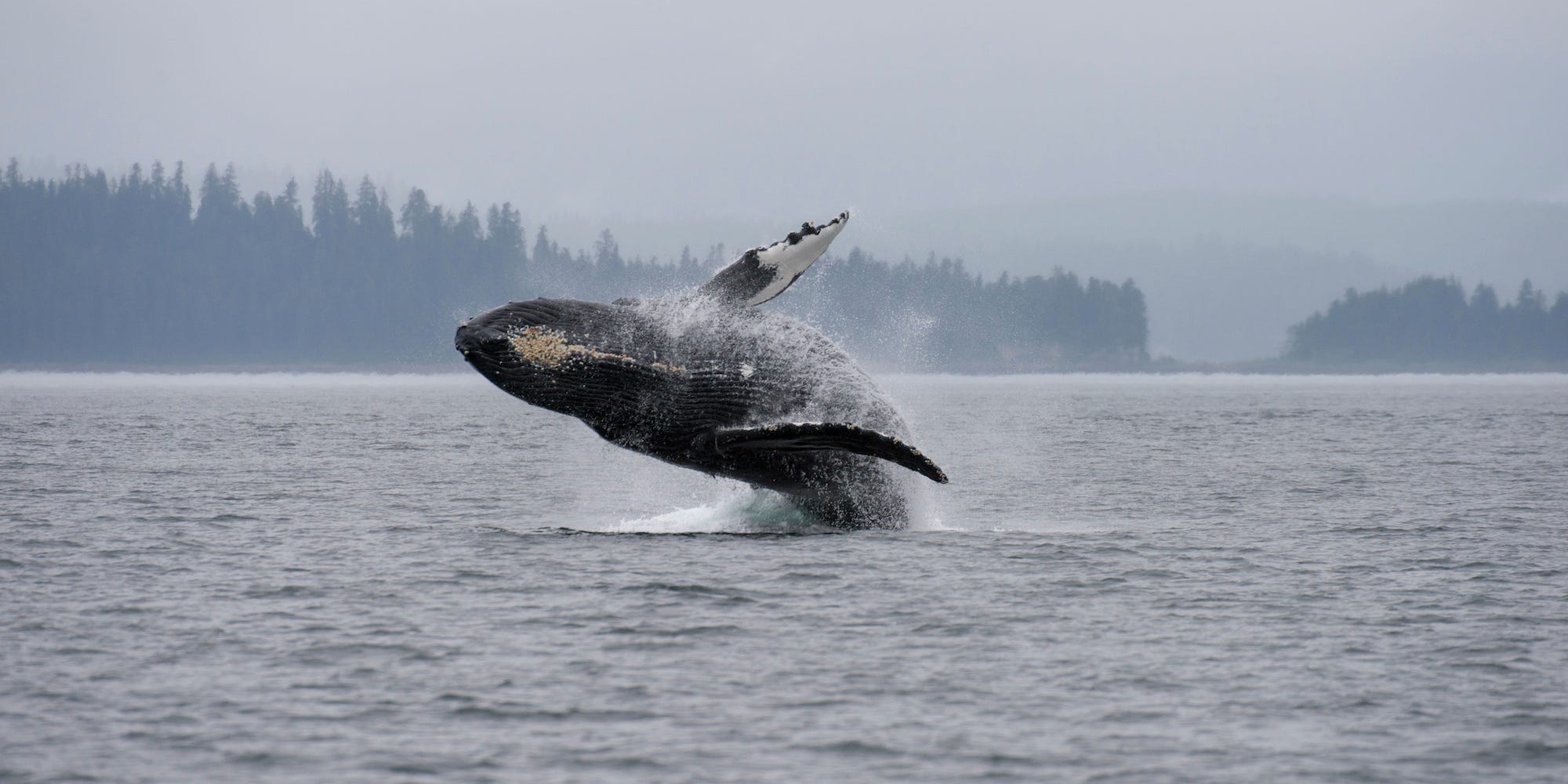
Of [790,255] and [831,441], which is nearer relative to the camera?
[831,441]

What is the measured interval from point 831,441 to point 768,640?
212 cm

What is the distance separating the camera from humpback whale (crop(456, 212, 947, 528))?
13852 mm

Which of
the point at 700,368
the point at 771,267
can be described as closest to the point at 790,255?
the point at 771,267

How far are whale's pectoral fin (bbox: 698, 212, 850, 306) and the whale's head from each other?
2.76 ft

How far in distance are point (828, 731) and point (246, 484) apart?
2071 centimetres

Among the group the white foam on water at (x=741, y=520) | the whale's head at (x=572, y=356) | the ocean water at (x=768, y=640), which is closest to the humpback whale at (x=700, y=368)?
the whale's head at (x=572, y=356)

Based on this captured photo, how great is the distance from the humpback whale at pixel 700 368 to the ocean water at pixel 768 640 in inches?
52.0

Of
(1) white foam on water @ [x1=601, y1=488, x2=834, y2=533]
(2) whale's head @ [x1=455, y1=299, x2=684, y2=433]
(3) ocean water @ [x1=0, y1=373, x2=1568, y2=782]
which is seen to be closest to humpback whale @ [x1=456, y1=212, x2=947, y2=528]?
(2) whale's head @ [x1=455, y1=299, x2=684, y2=433]

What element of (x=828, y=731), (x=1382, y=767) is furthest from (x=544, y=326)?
(x=1382, y=767)

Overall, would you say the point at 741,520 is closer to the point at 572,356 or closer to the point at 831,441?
the point at 572,356

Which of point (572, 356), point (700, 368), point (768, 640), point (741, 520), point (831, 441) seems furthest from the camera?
point (741, 520)

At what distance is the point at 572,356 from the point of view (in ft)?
45.8

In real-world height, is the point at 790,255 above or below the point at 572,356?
above

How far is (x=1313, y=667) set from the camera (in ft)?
36.6
